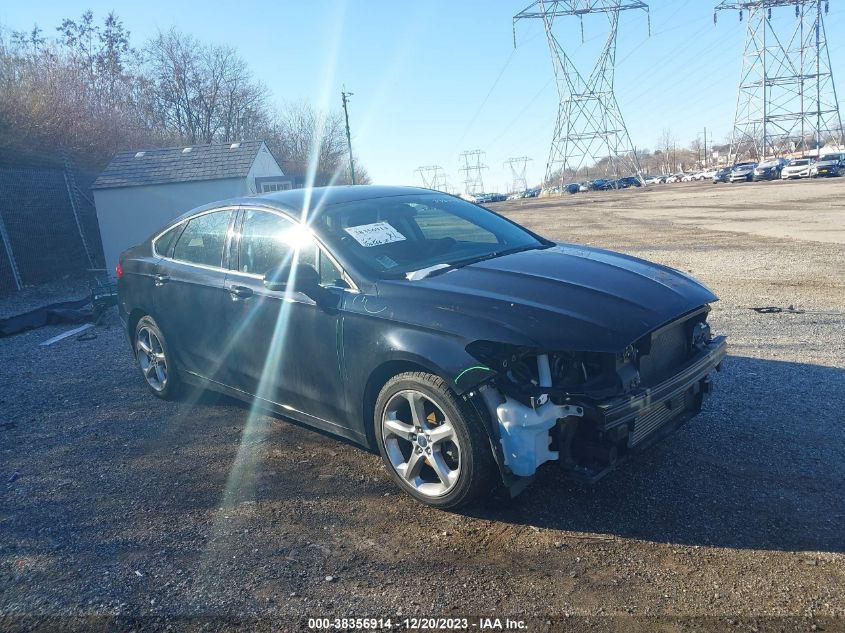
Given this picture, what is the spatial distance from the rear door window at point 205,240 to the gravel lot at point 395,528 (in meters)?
1.28

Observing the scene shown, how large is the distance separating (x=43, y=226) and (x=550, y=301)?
15.7 m

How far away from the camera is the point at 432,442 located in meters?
3.37

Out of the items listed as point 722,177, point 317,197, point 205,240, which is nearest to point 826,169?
point 722,177

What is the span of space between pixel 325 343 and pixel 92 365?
449 centimetres

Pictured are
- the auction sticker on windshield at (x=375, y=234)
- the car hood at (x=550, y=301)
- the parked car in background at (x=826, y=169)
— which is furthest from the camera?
the parked car in background at (x=826, y=169)

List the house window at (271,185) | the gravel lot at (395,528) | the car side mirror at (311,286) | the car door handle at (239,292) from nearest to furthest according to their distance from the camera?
the gravel lot at (395,528) → the car side mirror at (311,286) → the car door handle at (239,292) → the house window at (271,185)

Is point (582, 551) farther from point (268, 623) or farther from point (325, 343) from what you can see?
point (325, 343)

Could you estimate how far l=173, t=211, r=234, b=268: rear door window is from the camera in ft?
15.9

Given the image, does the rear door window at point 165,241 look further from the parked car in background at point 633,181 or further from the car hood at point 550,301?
the parked car in background at point 633,181

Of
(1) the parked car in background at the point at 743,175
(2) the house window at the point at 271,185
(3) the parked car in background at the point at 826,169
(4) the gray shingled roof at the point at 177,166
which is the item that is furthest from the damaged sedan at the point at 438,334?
(1) the parked car in background at the point at 743,175

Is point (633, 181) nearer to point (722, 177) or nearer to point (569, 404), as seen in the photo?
point (722, 177)

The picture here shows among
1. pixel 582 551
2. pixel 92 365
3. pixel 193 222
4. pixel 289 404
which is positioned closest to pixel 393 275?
pixel 289 404

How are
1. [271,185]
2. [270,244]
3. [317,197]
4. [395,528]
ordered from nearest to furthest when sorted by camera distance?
[395,528] < [270,244] < [317,197] < [271,185]

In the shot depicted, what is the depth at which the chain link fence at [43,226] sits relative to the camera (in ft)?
46.3
